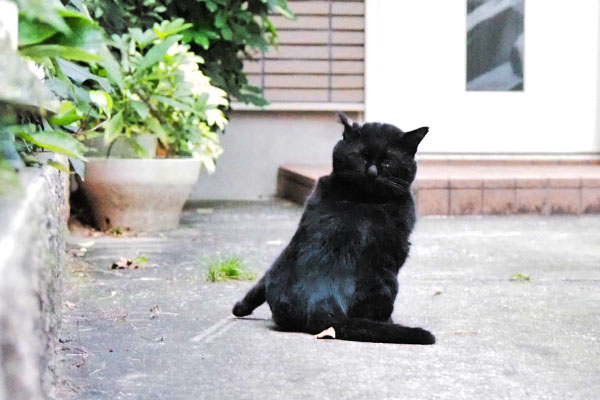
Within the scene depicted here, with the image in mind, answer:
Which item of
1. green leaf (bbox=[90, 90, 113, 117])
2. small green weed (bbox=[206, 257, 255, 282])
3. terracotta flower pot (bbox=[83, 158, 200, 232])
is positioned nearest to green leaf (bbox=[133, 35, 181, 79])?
terracotta flower pot (bbox=[83, 158, 200, 232])

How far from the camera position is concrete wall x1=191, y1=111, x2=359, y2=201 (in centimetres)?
739

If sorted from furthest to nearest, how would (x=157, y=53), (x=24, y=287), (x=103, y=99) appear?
(x=157, y=53)
(x=103, y=99)
(x=24, y=287)

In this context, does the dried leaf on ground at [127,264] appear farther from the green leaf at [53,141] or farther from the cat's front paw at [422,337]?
the green leaf at [53,141]

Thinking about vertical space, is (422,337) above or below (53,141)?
below

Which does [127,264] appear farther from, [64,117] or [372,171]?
[64,117]

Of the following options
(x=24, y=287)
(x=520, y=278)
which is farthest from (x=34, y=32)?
(x=520, y=278)

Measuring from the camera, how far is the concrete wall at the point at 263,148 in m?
7.39

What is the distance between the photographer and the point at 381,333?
2.69 meters

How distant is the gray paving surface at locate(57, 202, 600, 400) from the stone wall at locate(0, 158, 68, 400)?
572 millimetres

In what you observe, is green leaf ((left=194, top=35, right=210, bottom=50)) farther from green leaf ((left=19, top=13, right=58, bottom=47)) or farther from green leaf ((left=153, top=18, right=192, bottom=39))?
green leaf ((left=19, top=13, right=58, bottom=47))

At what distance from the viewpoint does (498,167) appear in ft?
23.5

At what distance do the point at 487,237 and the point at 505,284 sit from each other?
1.35m

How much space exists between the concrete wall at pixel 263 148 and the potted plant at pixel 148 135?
6.38 feet

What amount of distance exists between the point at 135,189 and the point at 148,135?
317 millimetres
